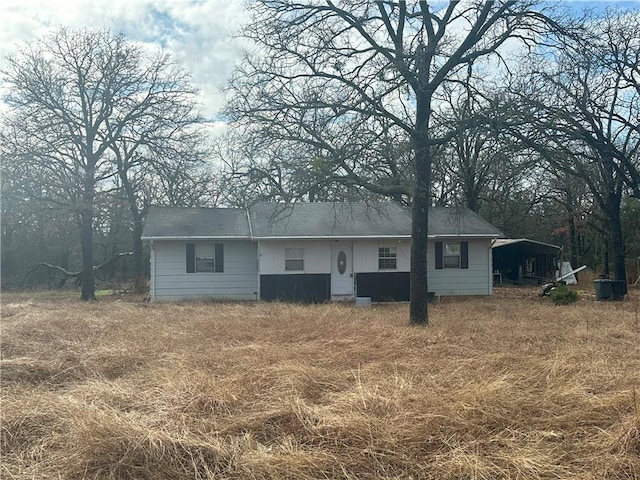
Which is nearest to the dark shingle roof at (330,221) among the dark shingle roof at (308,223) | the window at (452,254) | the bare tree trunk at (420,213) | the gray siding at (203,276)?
the dark shingle roof at (308,223)

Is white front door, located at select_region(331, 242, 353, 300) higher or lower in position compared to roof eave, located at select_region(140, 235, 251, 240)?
lower

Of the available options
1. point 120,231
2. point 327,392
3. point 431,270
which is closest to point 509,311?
point 431,270

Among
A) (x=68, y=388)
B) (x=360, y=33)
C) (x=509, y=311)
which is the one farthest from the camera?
(x=509, y=311)

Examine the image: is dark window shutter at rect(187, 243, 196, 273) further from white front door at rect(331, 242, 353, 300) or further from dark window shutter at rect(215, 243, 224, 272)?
white front door at rect(331, 242, 353, 300)

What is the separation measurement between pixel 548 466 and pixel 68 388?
4821 millimetres

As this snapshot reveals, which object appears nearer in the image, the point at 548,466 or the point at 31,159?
the point at 548,466

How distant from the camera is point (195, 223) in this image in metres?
18.6

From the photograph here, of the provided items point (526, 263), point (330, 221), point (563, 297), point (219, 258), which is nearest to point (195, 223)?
point (219, 258)

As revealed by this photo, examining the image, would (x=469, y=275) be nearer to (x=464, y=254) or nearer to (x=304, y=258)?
(x=464, y=254)

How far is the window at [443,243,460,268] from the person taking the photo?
18.9 m

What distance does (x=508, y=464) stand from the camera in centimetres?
353

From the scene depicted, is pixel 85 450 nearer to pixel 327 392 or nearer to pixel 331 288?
pixel 327 392

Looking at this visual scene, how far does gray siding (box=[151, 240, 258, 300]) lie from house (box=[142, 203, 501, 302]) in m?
0.03

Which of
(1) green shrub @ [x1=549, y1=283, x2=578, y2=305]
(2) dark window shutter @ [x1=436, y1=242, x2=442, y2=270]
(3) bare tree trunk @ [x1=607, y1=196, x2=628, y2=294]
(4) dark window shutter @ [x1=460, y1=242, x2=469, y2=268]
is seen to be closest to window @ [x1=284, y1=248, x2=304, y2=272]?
(2) dark window shutter @ [x1=436, y1=242, x2=442, y2=270]
